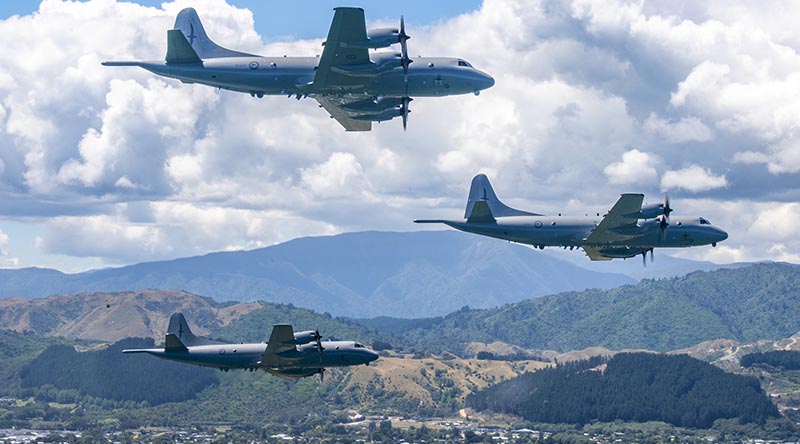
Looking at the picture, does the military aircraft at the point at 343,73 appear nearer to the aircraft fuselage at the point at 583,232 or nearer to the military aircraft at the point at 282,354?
the aircraft fuselage at the point at 583,232

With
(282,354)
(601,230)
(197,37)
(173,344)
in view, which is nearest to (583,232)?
(601,230)

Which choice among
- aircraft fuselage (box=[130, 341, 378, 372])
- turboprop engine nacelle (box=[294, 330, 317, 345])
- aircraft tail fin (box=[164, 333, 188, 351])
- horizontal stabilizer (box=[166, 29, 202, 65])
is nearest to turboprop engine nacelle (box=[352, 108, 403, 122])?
horizontal stabilizer (box=[166, 29, 202, 65])

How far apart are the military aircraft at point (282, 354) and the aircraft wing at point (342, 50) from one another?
42.4 meters

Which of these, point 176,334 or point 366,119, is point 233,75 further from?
point 176,334

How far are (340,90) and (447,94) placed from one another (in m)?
13.1

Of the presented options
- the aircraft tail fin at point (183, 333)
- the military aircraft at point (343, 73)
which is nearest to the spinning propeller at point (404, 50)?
the military aircraft at point (343, 73)

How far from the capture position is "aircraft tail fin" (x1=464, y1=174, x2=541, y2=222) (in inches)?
5423

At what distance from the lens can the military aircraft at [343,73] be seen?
112m

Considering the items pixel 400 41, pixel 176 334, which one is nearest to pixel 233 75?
pixel 400 41

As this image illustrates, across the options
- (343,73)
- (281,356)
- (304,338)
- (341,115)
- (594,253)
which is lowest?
(281,356)

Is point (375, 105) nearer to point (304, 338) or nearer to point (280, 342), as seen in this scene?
point (280, 342)

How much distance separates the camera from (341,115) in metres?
128

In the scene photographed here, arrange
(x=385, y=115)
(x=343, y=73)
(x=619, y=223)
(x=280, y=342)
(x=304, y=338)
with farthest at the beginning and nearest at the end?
1. (x=304, y=338)
2. (x=280, y=342)
3. (x=619, y=223)
4. (x=385, y=115)
5. (x=343, y=73)

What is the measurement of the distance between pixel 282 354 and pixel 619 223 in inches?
2001
